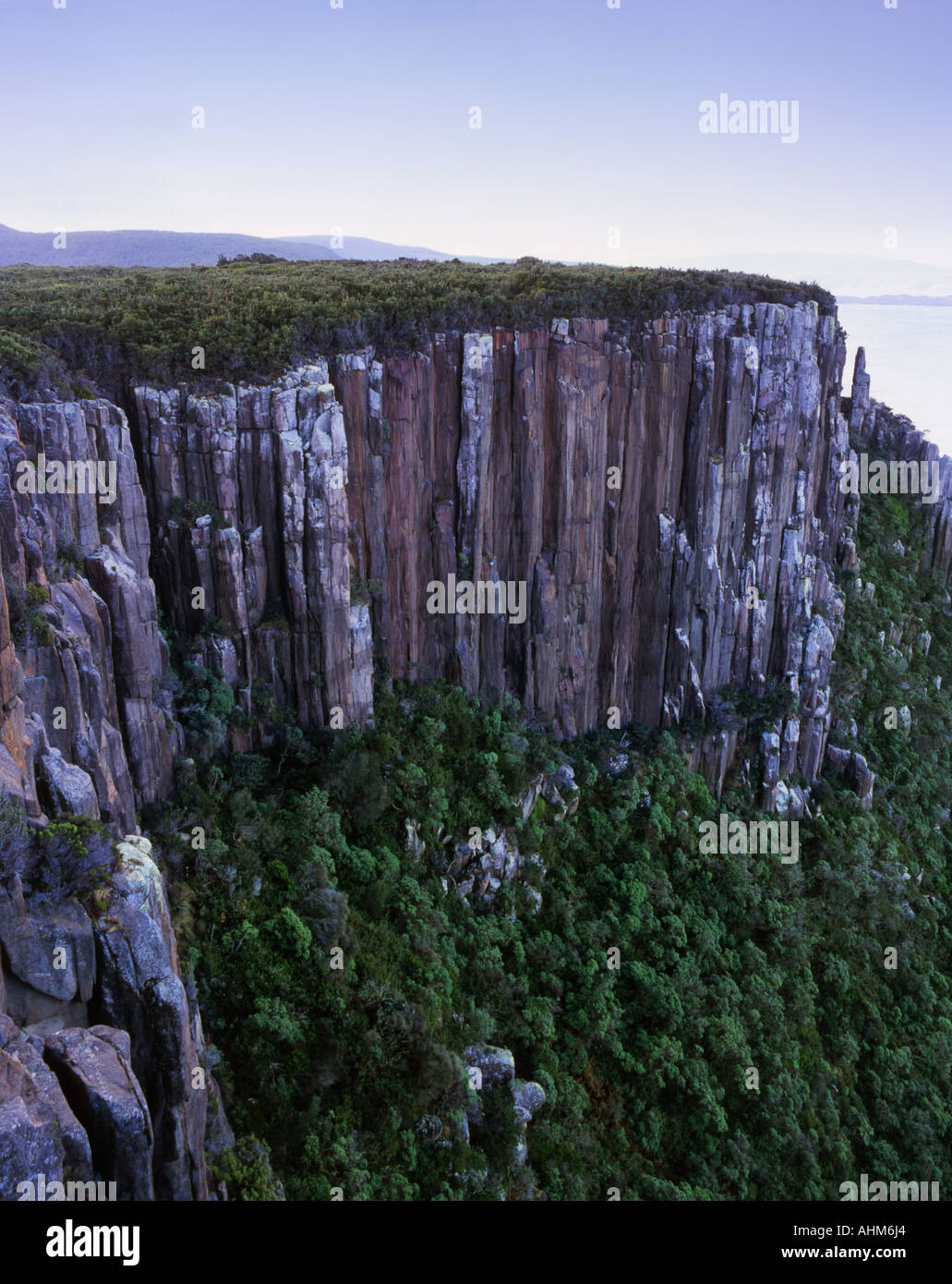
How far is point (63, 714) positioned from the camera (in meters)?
16.3

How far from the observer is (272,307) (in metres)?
26.2

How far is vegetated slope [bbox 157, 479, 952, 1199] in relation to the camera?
19.0 meters

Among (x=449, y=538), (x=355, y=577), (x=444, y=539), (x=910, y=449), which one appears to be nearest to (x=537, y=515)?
(x=449, y=538)

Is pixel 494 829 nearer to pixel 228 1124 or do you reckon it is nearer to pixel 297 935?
pixel 297 935

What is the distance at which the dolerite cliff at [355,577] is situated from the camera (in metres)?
13.2

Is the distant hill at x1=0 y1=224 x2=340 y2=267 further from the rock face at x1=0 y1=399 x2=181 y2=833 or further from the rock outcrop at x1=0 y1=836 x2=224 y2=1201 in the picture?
the rock outcrop at x1=0 y1=836 x2=224 y2=1201

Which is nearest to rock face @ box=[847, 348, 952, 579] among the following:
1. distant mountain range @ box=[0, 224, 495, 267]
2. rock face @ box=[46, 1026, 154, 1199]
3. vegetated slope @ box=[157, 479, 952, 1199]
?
vegetated slope @ box=[157, 479, 952, 1199]

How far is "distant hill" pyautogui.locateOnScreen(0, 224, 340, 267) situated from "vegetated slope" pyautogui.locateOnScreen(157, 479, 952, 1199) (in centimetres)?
5061

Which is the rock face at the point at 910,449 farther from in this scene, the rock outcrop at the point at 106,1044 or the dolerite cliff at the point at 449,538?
the rock outcrop at the point at 106,1044

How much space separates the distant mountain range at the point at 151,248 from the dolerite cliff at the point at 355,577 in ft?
130

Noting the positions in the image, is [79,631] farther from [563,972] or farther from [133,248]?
[133,248]

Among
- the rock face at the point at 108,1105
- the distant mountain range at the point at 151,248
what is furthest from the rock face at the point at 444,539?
the distant mountain range at the point at 151,248
